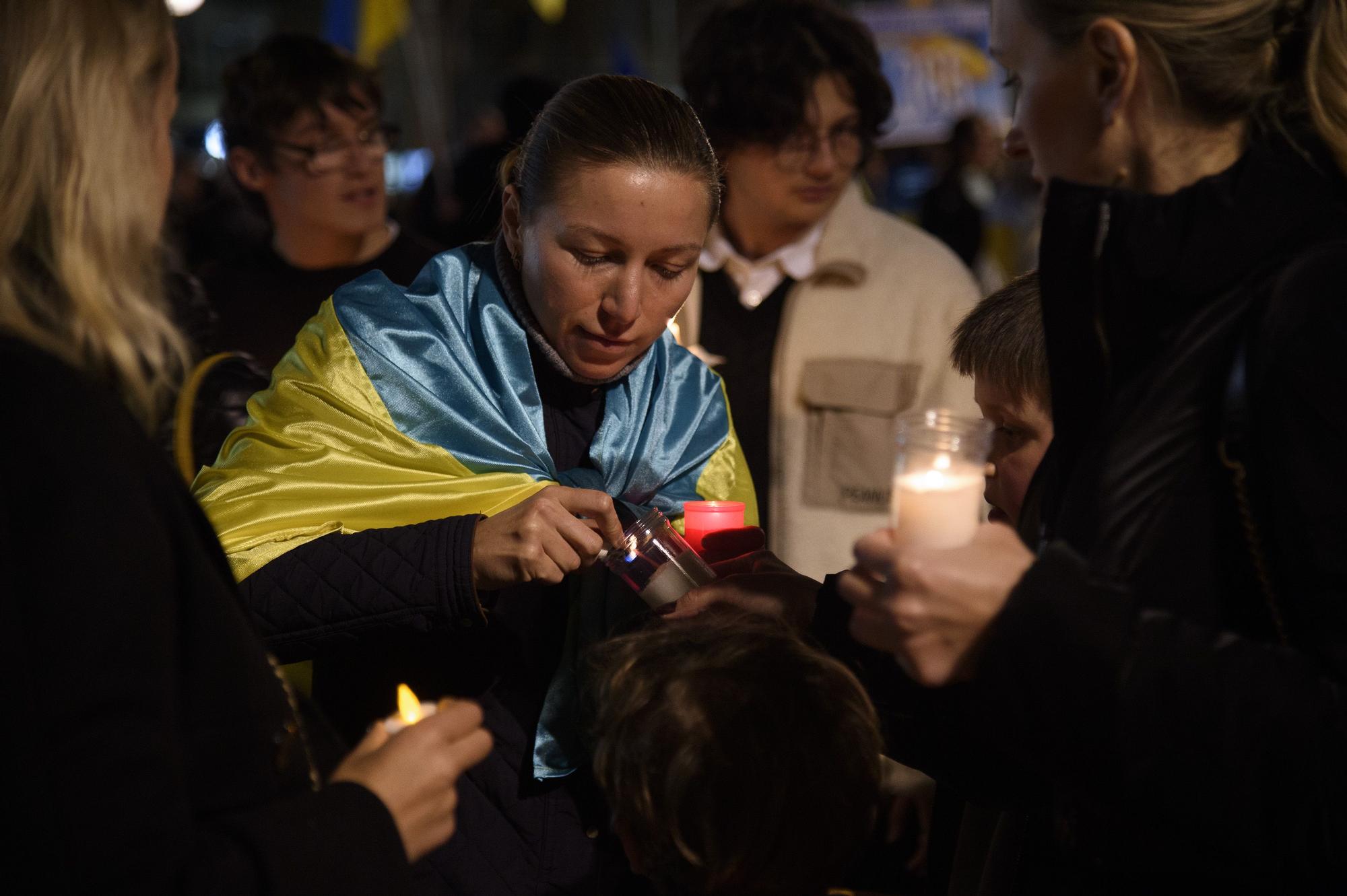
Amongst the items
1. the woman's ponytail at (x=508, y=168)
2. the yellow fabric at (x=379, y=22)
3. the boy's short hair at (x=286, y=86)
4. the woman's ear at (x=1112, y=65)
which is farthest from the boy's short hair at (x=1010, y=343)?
the yellow fabric at (x=379, y=22)

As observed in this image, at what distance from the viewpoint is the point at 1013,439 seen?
7.10ft

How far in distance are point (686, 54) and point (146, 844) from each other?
3.32m

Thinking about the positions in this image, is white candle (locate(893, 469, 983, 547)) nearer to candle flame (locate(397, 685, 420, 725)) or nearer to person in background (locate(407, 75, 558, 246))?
candle flame (locate(397, 685, 420, 725))

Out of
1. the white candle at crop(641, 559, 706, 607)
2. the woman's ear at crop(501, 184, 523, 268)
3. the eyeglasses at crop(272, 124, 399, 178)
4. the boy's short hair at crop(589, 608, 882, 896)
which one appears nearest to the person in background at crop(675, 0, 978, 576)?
the eyeglasses at crop(272, 124, 399, 178)

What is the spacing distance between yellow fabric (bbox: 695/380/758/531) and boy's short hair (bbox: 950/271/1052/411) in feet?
1.59

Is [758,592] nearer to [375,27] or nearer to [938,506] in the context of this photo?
[938,506]

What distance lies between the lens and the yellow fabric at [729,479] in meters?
2.31

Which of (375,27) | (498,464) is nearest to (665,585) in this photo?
(498,464)

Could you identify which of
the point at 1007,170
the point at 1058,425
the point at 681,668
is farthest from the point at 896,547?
the point at 1007,170

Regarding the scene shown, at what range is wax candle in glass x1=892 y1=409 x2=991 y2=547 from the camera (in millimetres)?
1276

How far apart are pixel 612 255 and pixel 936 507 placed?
35.7 inches

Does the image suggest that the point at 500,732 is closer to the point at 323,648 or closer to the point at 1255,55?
the point at 323,648

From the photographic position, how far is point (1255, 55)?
4.75 ft

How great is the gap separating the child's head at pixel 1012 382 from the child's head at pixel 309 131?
2.28 m
